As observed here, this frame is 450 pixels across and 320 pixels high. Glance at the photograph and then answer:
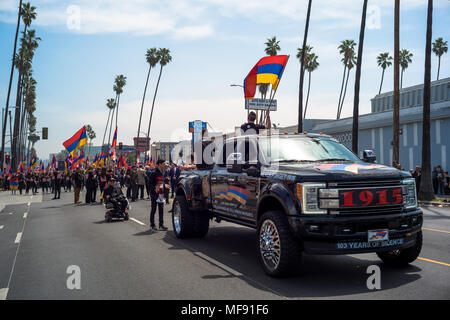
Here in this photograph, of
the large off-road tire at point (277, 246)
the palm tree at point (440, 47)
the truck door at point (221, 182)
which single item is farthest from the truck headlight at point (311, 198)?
the palm tree at point (440, 47)

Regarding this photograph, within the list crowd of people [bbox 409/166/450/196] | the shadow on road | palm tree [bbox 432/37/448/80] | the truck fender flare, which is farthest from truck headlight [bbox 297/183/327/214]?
palm tree [bbox 432/37/448/80]

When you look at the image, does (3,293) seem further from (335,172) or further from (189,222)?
(335,172)

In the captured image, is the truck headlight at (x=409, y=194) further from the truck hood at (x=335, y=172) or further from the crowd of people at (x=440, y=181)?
the crowd of people at (x=440, y=181)

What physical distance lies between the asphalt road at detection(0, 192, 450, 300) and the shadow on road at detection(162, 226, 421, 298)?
13 mm

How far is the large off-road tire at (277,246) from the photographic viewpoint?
6.05 m

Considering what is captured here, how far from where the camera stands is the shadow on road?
5770 mm

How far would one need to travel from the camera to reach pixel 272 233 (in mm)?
6371

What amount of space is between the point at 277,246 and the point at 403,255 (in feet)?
6.94

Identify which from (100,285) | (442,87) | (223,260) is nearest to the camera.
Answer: (100,285)

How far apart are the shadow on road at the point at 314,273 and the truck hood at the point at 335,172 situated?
57.3 inches
